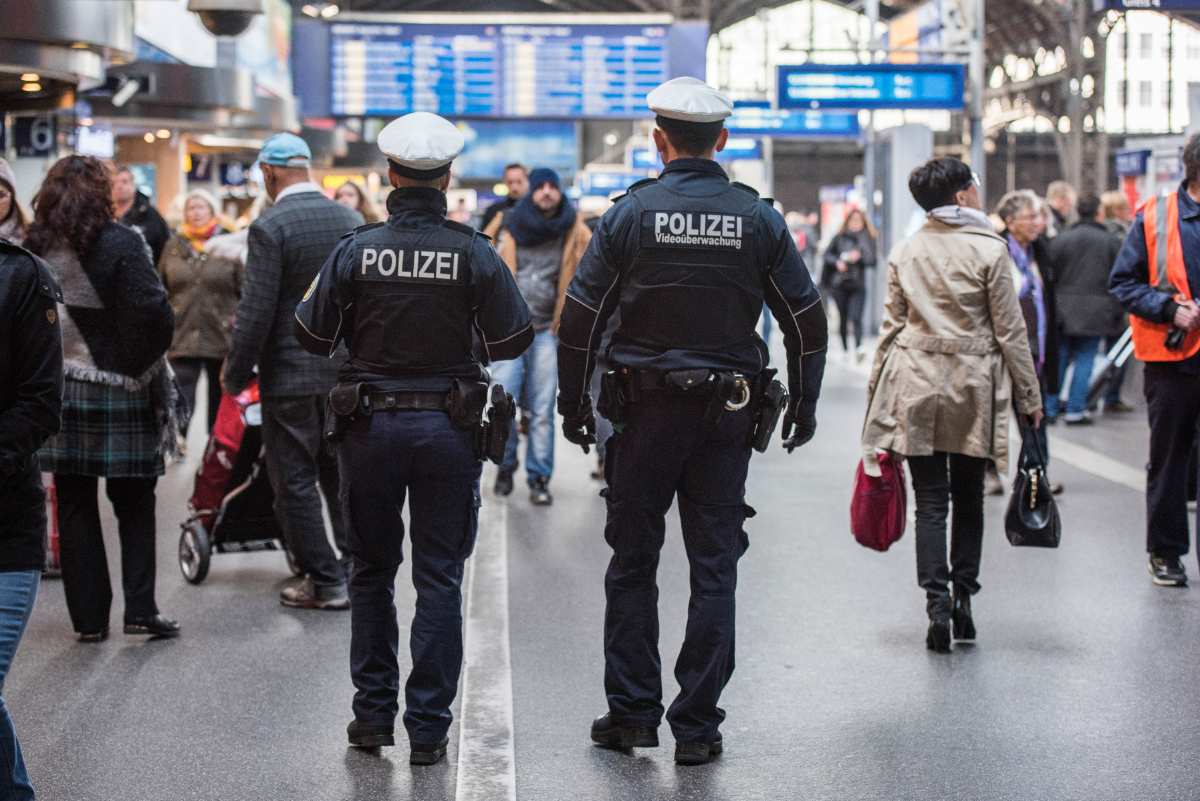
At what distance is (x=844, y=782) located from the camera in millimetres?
5062

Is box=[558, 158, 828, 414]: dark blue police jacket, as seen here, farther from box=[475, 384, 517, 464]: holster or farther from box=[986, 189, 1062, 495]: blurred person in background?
box=[986, 189, 1062, 495]: blurred person in background

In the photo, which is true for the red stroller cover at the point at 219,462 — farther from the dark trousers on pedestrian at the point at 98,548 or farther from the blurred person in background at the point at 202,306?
the blurred person in background at the point at 202,306

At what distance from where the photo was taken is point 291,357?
7.17 meters

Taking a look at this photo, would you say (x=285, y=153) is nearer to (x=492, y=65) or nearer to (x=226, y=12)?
(x=226, y=12)

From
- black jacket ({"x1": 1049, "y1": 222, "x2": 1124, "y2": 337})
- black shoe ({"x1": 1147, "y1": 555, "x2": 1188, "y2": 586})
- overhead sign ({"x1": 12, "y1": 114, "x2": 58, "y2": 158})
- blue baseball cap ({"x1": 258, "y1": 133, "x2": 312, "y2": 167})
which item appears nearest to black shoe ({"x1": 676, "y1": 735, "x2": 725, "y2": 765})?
blue baseball cap ({"x1": 258, "y1": 133, "x2": 312, "y2": 167})

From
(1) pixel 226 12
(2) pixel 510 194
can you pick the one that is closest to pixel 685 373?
(1) pixel 226 12

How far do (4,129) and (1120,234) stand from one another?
9463 millimetres

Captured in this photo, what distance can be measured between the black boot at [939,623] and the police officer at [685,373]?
1550 millimetres

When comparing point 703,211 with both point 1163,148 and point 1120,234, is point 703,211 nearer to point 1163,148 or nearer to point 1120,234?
point 1120,234

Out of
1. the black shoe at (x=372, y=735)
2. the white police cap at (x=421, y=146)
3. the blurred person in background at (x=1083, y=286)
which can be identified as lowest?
the black shoe at (x=372, y=735)

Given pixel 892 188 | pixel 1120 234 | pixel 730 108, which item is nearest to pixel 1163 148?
pixel 1120 234

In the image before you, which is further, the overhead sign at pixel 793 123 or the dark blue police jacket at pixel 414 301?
the overhead sign at pixel 793 123

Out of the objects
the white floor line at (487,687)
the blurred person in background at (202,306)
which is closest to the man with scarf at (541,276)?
the white floor line at (487,687)

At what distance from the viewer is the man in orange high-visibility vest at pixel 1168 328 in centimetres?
751
